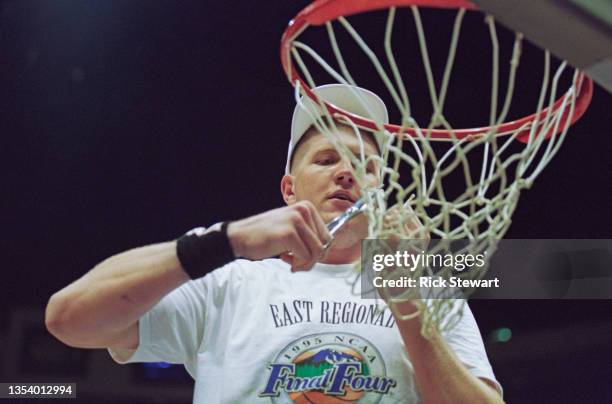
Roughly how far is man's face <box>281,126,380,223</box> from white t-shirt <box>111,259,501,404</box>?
15cm

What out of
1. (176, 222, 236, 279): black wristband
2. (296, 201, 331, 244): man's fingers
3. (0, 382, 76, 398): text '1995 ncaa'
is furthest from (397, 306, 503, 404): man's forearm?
(0, 382, 76, 398): text '1995 ncaa'

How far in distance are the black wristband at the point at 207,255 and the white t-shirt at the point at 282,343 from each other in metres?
0.19

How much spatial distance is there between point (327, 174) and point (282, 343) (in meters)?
0.33

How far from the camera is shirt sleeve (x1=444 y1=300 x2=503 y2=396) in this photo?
1234mm

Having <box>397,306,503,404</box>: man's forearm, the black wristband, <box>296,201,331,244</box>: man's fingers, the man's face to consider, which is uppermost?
the man's face

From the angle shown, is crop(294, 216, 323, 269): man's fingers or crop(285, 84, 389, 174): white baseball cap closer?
crop(294, 216, 323, 269): man's fingers

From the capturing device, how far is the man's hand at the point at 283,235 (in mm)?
1044

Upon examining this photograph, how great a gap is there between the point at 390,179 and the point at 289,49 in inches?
10.4

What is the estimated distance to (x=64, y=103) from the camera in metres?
2.98

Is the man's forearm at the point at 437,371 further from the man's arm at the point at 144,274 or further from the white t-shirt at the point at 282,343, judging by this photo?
the man's arm at the point at 144,274

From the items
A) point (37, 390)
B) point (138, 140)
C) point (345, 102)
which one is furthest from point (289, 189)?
point (37, 390)

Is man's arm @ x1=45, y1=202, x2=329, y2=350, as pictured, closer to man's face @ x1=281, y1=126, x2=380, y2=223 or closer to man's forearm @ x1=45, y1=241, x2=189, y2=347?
man's forearm @ x1=45, y1=241, x2=189, y2=347

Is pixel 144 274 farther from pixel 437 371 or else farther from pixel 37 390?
pixel 37 390

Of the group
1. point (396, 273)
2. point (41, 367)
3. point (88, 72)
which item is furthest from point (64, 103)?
point (396, 273)
